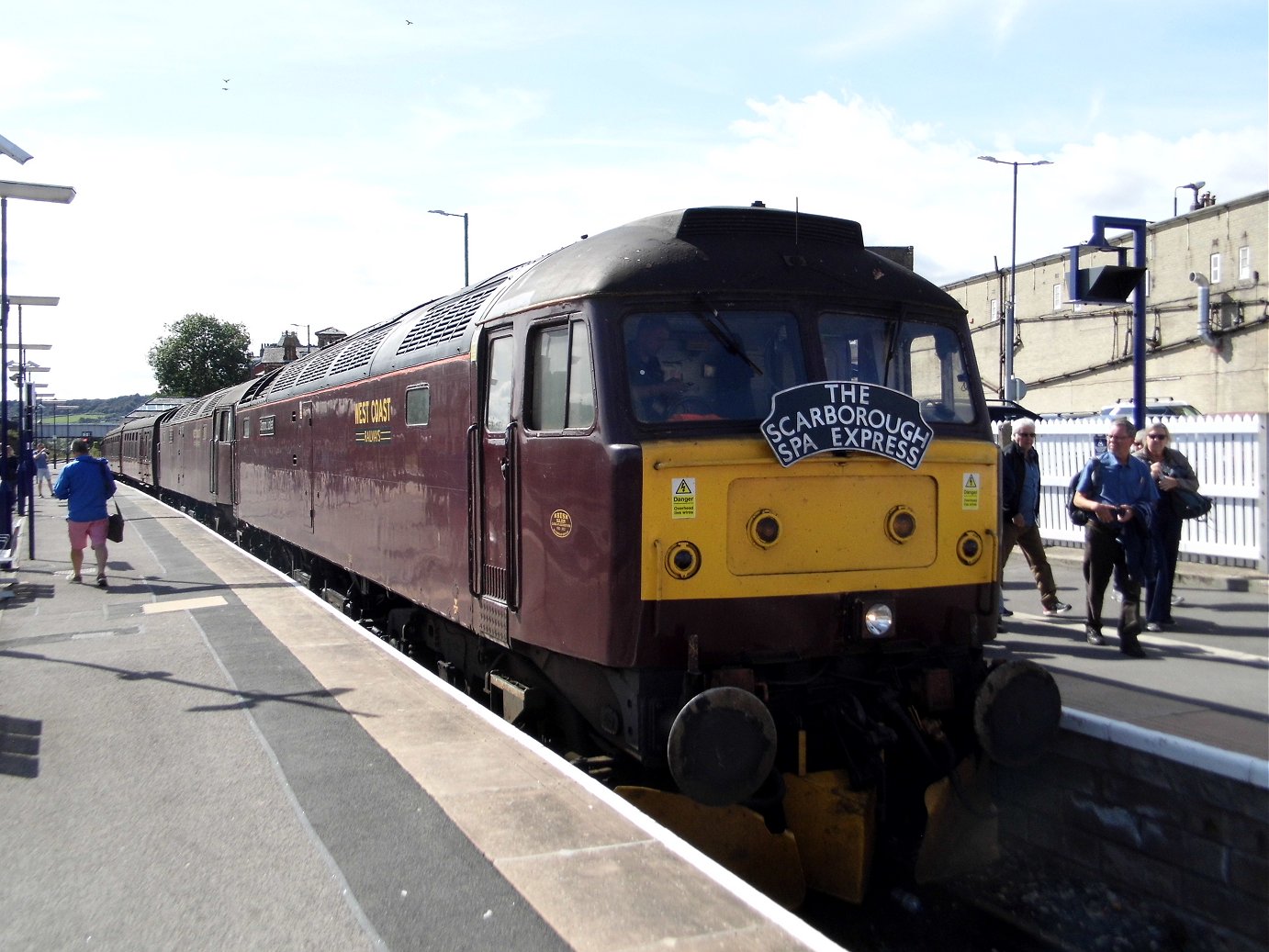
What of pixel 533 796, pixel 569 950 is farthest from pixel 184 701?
pixel 569 950

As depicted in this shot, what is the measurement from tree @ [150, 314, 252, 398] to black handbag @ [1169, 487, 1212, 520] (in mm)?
91377

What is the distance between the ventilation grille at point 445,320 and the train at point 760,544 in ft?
2.93

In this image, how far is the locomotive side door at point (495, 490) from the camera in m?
6.02

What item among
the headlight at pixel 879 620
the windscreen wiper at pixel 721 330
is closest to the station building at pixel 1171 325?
the headlight at pixel 879 620

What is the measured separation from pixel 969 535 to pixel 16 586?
37.8ft

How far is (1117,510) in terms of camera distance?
835 centimetres

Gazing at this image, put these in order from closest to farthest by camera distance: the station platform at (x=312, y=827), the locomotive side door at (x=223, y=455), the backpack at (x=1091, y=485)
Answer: the station platform at (x=312, y=827) → the backpack at (x=1091, y=485) → the locomotive side door at (x=223, y=455)

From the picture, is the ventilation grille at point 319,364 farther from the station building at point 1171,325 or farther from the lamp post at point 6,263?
the station building at point 1171,325

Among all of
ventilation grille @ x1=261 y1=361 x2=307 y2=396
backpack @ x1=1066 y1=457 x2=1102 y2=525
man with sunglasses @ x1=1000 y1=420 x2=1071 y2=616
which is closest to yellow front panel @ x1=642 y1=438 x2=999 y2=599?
backpack @ x1=1066 y1=457 x2=1102 y2=525

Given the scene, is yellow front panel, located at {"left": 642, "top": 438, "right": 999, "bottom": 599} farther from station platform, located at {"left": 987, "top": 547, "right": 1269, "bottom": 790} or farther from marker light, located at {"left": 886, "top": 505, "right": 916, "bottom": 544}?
station platform, located at {"left": 987, "top": 547, "right": 1269, "bottom": 790}

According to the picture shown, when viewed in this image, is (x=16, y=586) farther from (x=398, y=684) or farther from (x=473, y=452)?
(x=473, y=452)

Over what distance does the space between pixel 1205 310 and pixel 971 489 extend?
3331 centimetres

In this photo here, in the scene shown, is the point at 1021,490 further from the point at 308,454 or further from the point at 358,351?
the point at 308,454

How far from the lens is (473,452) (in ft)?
21.3
